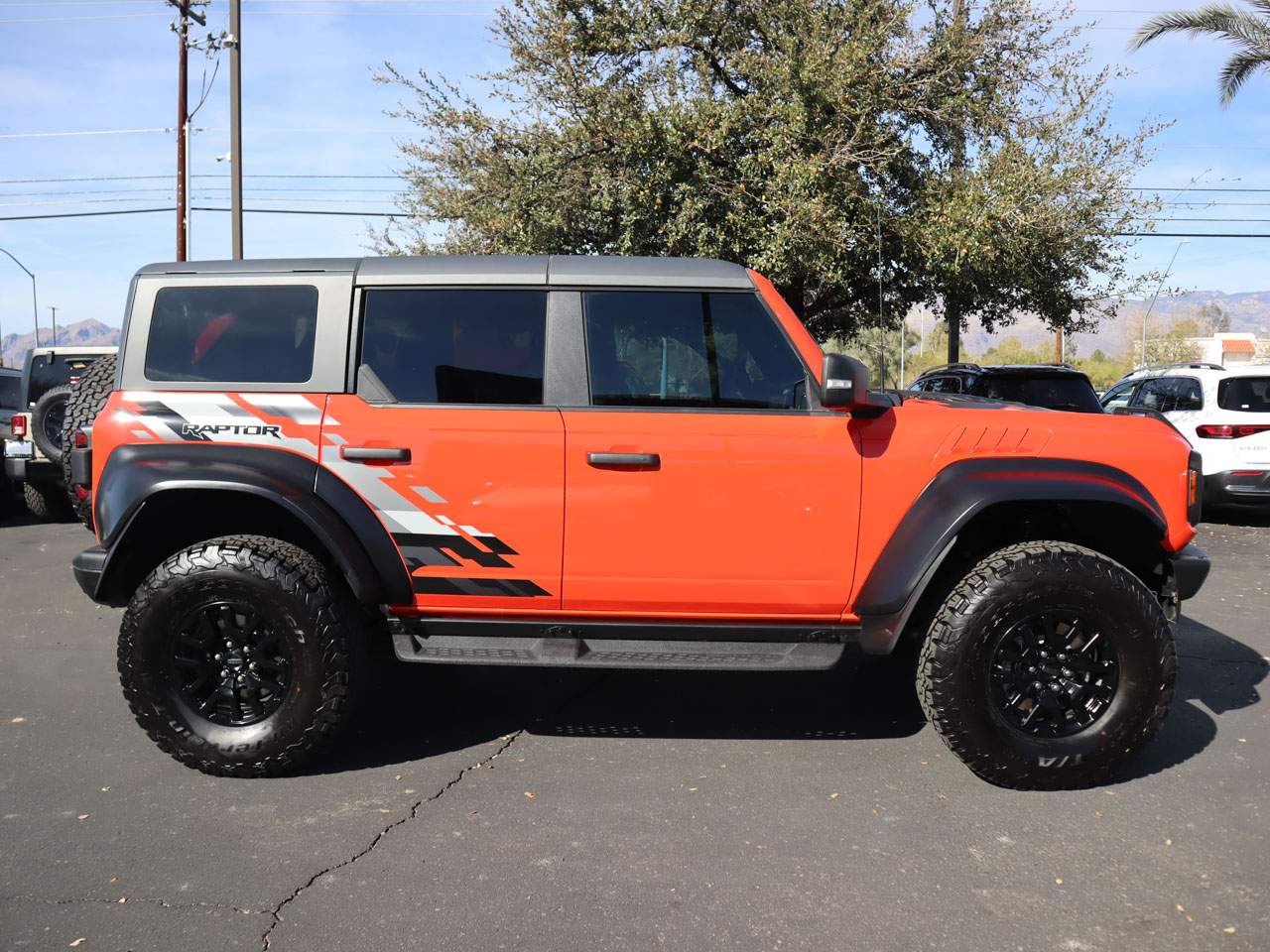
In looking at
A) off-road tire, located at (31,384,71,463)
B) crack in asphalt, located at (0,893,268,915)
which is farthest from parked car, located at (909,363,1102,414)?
crack in asphalt, located at (0,893,268,915)

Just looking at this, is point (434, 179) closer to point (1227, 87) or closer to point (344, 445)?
Result: point (344, 445)

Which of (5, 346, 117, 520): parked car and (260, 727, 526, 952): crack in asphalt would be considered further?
(5, 346, 117, 520): parked car

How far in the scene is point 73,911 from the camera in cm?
294

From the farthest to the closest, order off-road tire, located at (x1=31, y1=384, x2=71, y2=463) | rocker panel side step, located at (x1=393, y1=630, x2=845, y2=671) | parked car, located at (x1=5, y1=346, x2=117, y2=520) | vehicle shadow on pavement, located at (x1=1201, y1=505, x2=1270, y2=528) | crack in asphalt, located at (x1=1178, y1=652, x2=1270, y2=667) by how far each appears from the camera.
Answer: vehicle shadow on pavement, located at (x1=1201, y1=505, x2=1270, y2=528) < parked car, located at (x1=5, y1=346, x2=117, y2=520) < off-road tire, located at (x1=31, y1=384, x2=71, y2=463) < crack in asphalt, located at (x1=1178, y1=652, x2=1270, y2=667) < rocker panel side step, located at (x1=393, y1=630, x2=845, y2=671)

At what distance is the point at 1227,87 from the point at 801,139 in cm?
1031

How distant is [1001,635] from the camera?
12.3ft

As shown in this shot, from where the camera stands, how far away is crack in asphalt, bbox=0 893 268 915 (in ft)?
9.70

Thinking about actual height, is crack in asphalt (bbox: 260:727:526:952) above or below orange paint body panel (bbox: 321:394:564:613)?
below

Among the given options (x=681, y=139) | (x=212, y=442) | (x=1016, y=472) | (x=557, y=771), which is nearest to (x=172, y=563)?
(x=212, y=442)

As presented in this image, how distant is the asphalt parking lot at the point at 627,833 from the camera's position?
2.88 meters

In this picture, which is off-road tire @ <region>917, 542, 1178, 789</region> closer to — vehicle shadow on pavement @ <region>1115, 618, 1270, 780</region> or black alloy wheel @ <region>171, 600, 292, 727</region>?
vehicle shadow on pavement @ <region>1115, 618, 1270, 780</region>

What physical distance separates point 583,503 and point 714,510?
1.60ft

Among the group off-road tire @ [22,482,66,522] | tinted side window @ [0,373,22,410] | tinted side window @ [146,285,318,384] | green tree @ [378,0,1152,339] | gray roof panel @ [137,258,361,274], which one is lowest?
off-road tire @ [22,482,66,522]

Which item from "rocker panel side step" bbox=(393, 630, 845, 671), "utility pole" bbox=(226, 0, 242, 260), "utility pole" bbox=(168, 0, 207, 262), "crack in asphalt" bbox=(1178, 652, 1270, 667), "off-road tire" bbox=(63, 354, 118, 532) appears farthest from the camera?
"utility pole" bbox=(168, 0, 207, 262)
